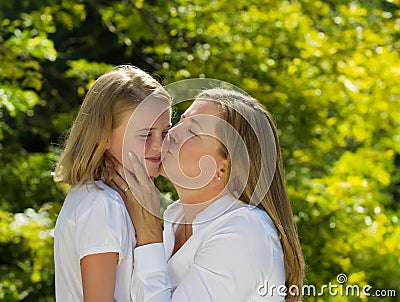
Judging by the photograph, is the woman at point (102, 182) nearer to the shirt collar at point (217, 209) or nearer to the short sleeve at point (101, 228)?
the short sleeve at point (101, 228)

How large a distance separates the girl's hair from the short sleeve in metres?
0.13

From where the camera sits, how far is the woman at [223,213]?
205cm

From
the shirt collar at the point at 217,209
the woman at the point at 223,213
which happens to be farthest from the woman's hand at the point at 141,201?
the shirt collar at the point at 217,209

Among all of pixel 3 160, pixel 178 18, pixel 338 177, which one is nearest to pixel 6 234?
pixel 3 160

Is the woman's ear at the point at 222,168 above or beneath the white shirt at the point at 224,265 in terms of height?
above

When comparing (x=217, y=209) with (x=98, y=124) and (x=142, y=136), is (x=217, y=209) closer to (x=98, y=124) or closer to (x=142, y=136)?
(x=142, y=136)

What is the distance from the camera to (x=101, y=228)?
2143 millimetres

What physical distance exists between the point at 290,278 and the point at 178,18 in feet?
9.04

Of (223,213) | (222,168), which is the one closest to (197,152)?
(222,168)

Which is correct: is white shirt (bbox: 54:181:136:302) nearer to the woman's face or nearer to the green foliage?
the woman's face

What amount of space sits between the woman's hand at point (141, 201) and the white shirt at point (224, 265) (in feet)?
0.16

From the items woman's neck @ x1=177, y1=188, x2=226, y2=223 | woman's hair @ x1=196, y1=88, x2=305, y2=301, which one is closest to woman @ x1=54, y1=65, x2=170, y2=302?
woman's neck @ x1=177, y1=188, x2=226, y2=223

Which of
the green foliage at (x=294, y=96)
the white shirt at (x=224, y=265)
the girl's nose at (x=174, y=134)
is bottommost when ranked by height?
the green foliage at (x=294, y=96)

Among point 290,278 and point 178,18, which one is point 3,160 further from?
point 290,278
